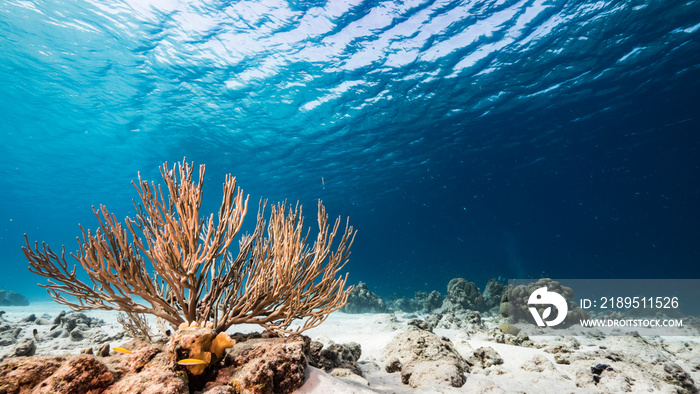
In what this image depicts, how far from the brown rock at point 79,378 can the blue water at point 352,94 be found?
13541 millimetres

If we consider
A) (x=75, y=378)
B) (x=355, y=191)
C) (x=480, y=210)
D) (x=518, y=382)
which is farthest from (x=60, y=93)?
(x=480, y=210)

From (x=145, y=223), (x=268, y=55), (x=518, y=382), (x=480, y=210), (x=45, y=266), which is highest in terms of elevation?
(x=268, y=55)

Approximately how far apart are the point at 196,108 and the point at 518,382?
21487mm

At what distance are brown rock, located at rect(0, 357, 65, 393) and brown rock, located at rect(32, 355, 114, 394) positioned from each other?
153 mm

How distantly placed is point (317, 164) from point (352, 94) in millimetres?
11674

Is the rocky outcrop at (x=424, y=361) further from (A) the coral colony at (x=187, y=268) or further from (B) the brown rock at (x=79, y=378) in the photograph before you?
(B) the brown rock at (x=79, y=378)

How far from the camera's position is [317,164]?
28.8 m

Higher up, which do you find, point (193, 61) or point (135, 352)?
point (193, 61)

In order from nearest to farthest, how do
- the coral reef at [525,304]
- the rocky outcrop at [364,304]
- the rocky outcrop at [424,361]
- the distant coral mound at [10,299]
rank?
the rocky outcrop at [424,361] → the coral reef at [525,304] → the rocky outcrop at [364,304] → the distant coral mound at [10,299]

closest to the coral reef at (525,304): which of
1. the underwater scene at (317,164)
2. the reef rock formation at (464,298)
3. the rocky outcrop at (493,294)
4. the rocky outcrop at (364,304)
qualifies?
the underwater scene at (317,164)

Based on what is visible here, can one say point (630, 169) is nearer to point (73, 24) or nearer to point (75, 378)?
point (75, 378)

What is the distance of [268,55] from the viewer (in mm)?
14891

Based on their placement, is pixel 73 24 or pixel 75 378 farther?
pixel 73 24

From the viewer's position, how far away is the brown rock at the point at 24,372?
219 cm
